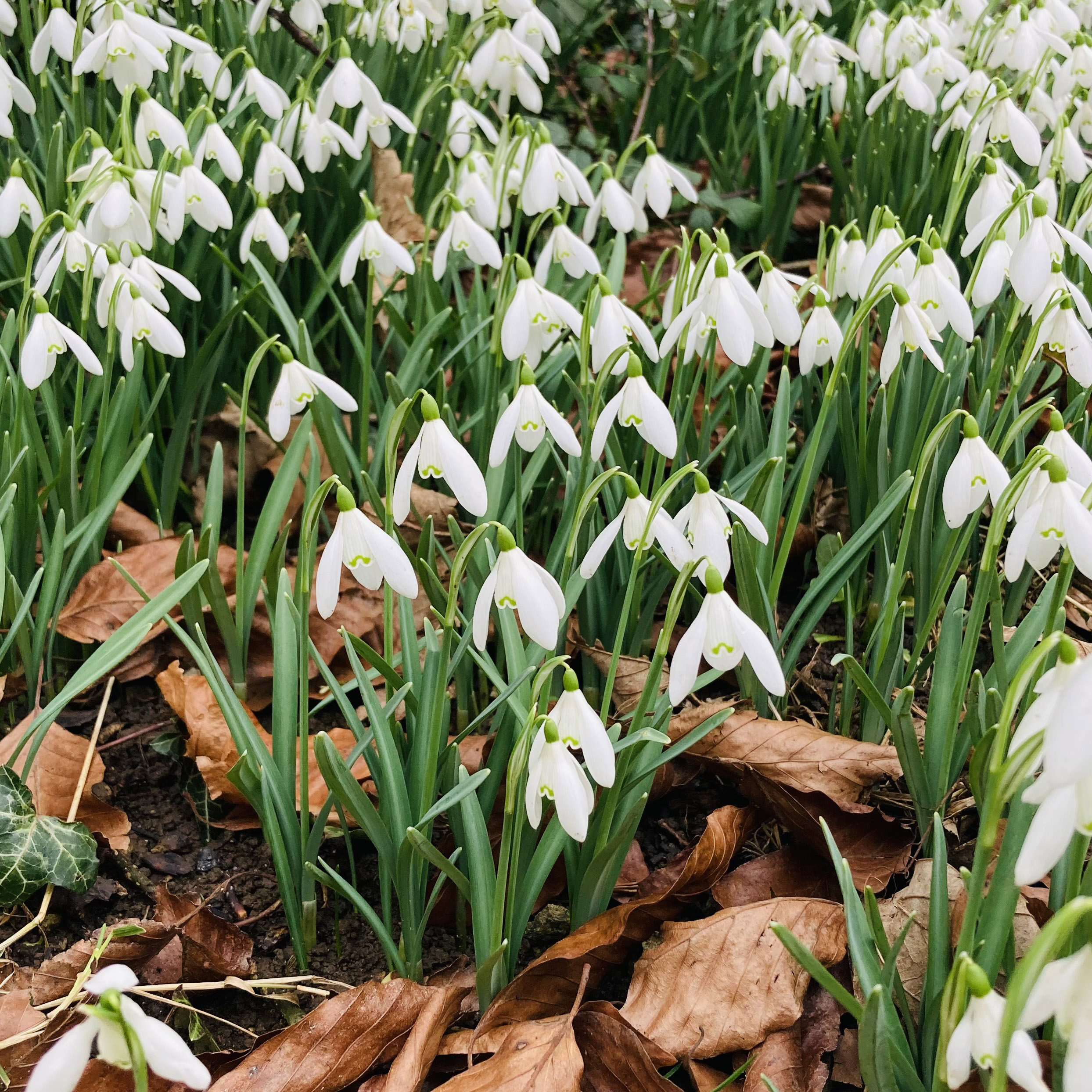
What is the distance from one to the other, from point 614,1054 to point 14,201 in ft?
5.81

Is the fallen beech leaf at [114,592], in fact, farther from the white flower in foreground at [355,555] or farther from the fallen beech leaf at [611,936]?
the fallen beech leaf at [611,936]

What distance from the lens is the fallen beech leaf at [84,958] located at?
1394 millimetres

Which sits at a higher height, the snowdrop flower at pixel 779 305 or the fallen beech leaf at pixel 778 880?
the snowdrop flower at pixel 779 305

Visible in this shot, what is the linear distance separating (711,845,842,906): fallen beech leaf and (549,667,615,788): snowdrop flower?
1.49ft

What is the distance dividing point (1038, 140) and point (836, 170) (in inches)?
28.7

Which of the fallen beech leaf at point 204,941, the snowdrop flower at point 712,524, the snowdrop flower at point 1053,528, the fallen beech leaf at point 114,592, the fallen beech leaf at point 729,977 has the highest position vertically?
the snowdrop flower at point 1053,528

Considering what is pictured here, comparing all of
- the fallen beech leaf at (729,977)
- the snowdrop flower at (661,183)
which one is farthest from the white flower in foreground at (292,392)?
the snowdrop flower at (661,183)

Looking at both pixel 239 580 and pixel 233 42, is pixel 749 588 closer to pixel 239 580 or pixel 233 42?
pixel 239 580

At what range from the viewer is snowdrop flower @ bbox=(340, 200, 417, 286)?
211cm

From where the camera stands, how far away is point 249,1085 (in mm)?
1246

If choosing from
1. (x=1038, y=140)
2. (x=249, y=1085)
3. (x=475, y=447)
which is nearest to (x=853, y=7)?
(x=1038, y=140)

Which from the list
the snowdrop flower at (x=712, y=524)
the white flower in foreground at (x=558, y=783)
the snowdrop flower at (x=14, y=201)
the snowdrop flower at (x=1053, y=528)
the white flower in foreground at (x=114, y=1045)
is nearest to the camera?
the white flower in foreground at (x=114, y=1045)

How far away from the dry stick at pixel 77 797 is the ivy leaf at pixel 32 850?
0.08ft

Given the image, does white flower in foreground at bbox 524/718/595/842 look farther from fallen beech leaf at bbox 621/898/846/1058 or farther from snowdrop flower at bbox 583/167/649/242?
snowdrop flower at bbox 583/167/649/242
